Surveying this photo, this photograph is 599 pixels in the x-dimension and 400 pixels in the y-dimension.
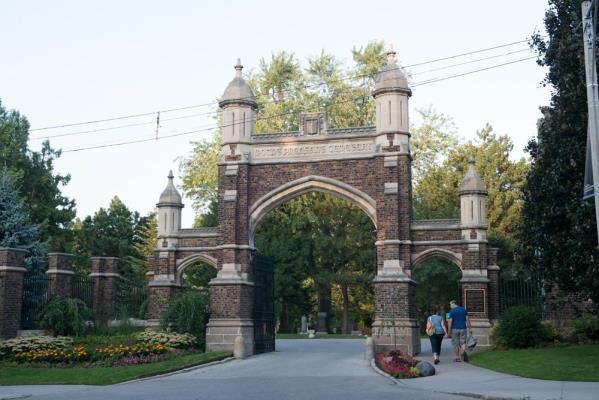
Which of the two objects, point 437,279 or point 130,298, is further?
point 437,279

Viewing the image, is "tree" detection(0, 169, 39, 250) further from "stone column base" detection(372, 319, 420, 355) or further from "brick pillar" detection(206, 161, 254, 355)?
"stone column base" detection(372, 319, 420, 355)

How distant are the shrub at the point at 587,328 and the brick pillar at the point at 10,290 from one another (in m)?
16.8

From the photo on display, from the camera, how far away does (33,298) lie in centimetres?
2392

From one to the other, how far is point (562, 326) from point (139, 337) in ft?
41.6

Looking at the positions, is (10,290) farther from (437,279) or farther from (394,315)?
(437,279)

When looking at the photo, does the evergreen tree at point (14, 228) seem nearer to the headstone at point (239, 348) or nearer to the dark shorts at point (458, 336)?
the headstone at point (239, 348)

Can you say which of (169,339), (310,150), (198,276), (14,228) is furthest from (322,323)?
(169,339)

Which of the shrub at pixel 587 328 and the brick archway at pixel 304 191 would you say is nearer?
the shrub at pixel 587 328

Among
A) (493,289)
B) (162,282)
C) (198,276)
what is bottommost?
(493,289)

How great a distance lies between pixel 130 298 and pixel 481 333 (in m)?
13.7

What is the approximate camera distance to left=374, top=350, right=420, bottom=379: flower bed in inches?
645

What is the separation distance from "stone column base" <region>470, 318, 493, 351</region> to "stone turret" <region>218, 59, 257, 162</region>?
9094mm

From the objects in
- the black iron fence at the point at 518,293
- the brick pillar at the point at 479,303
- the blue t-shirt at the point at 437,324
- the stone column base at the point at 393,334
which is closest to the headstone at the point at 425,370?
the blue t-shirt at the point at 437,324

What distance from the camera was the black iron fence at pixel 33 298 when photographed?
2350cm
